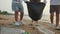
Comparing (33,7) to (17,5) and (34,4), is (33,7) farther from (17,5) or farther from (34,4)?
(17,5)

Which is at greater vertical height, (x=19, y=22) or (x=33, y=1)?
(x=33, y=1)

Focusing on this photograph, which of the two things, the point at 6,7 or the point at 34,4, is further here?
the point at 6,7

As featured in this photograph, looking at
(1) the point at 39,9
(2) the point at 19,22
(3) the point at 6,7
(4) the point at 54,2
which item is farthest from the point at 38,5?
(3) the point at 6,7

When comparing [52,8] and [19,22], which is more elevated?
[52,8]

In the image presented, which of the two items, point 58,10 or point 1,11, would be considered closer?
point 58,10

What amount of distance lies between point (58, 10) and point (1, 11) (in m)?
3.29

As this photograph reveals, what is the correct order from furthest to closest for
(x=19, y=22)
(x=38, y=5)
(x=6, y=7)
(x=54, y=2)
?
(x=6, y=7)
(x=19, y=22)
(x=54, y=2)
(x=38, y=5)

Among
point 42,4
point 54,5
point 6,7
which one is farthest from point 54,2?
point 6,7

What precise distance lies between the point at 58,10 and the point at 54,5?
0.13 metres

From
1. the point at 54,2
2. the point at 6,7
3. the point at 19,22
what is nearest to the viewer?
the point at 54,2

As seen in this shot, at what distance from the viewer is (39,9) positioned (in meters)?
3.42

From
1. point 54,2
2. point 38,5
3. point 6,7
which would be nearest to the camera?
point 38,5

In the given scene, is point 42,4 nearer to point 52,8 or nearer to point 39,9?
point 39,9

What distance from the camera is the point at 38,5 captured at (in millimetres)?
3416
